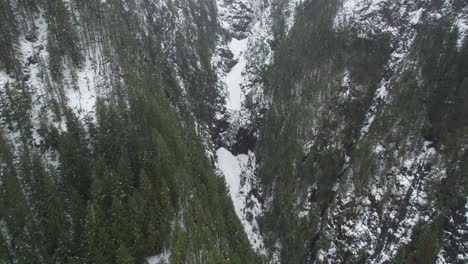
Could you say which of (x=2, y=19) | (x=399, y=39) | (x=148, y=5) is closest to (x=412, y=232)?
(x=399, y=39)

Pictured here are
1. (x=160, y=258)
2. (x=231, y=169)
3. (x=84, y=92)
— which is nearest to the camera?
(x=160, y=258)

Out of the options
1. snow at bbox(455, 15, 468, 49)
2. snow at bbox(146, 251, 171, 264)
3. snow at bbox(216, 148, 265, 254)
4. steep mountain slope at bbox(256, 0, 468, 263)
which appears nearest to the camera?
snow at bbox(146, 251, 171, 264)

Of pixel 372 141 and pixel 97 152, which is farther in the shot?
pixel 372 141

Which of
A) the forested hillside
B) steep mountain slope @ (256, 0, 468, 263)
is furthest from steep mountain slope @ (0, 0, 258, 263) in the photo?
steep mountain slope @ (256, 0, 468, 263)

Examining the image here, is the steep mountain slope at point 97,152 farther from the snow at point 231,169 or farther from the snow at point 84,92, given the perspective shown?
the snow at point 231,169

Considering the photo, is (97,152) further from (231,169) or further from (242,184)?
(231,169)

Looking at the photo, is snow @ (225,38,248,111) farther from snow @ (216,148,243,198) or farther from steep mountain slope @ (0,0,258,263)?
steep mountain slope @ (0,0,258,263)

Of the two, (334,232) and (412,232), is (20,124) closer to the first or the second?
(334,232)

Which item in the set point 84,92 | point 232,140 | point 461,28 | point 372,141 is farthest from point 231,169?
point 461,28

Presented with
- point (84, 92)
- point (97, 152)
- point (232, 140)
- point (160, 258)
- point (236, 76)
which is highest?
point (236, 76)
